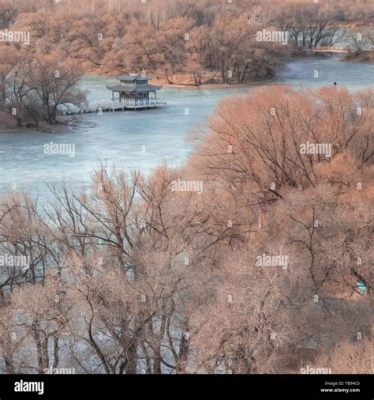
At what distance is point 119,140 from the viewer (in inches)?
931

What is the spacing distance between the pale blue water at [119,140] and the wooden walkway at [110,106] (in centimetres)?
57

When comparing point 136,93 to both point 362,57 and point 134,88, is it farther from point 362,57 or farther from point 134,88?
point 362,57

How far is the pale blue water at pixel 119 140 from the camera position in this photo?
19266 mm

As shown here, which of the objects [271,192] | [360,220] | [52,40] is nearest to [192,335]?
[360,220]

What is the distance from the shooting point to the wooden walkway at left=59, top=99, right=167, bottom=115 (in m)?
28.8

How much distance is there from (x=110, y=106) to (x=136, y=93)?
4.80 feet

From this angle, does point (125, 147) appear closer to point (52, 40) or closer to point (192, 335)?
point (192, 335)


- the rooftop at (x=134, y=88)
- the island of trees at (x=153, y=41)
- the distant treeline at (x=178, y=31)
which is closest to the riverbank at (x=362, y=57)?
the island of trees at (x=153, y=41)

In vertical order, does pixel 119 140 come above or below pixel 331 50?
below

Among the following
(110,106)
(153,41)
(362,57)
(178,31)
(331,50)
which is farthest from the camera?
(331,50)

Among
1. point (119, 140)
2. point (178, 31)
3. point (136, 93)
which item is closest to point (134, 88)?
point (136, 93)

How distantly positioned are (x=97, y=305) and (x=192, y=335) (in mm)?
1256

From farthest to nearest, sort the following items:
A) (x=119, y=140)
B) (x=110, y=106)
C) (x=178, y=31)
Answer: (x=178, y=31) < (x=110, y=106) < (x=119, y=140)

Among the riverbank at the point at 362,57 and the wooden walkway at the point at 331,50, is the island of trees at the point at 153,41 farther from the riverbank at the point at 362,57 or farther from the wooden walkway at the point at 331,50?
the wooden walkway at the point at 331,50
